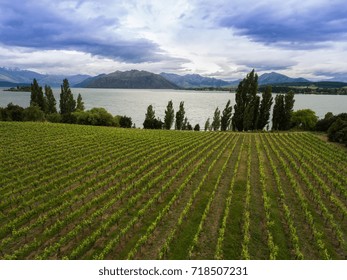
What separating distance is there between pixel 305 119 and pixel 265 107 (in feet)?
47.2

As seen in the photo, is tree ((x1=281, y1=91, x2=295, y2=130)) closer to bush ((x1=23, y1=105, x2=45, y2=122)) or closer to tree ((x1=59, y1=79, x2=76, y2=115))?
bush ((x1=23, y1=105, x2=45, y2=122))

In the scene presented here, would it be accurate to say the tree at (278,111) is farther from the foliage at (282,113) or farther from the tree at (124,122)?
the tree at (124,122)

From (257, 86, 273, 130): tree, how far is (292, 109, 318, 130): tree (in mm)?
11460

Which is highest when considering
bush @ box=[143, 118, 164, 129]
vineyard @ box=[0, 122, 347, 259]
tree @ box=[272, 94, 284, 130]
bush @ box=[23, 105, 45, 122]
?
tree @ box=[272, 94, 284, 130]

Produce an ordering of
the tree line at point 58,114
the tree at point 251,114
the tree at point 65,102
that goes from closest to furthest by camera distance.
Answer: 1. the tree line at point 58,114
2. the tree at point 251,114
3. the tree at point 65,102

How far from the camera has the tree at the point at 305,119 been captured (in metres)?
71.9

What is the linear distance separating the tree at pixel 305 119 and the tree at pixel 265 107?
37.6 ft

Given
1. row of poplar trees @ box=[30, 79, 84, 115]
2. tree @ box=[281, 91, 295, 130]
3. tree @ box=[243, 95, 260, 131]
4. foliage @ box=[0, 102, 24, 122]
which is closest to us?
foliage @ box=[0, 102, 24, 122]

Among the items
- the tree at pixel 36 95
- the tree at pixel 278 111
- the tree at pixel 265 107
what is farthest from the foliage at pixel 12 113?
the tree at pixel 278 111

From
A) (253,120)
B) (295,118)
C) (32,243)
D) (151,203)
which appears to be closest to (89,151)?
(151,203)

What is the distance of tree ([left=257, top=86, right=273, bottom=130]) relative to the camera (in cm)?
6944

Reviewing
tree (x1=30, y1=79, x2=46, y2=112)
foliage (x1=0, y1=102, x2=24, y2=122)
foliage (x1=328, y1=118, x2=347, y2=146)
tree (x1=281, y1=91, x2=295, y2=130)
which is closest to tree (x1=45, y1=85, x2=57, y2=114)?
tree (x1=30, y1=79, x2=46, y2=112)

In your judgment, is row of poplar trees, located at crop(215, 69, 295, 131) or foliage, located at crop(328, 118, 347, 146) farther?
row of poplar trees, located at crop(215, 69, 295, 131)

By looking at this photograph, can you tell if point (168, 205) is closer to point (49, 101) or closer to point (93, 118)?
point (93, 118)
